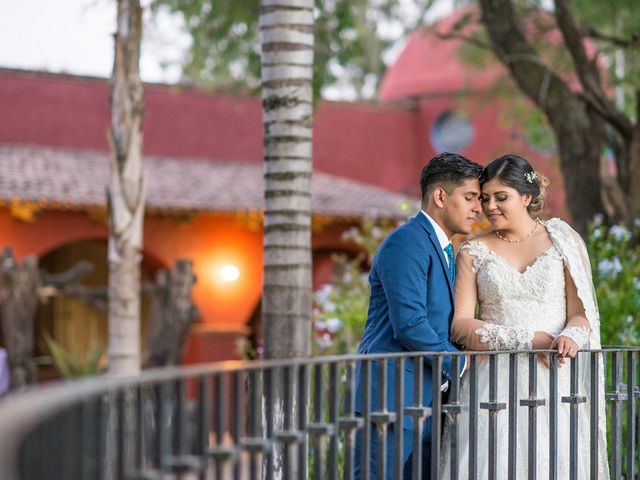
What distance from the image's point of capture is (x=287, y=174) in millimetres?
6812

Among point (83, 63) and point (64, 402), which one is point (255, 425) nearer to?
point (64, 402)

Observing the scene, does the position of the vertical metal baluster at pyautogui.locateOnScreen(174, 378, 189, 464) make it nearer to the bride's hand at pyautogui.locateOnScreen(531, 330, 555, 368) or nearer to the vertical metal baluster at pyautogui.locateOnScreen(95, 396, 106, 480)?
the vertical metal baluster at pyautogui.locateOnScreen(95, 396, 106, 480)

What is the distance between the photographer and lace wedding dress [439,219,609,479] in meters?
4.88

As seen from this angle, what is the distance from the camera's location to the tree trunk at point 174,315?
50.7 feet

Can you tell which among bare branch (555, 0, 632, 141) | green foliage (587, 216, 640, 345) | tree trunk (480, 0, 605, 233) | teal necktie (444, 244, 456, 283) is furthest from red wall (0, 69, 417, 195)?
teal necktie (444, 244, 456, 283)

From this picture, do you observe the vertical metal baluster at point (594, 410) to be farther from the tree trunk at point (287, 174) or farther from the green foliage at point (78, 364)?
the green foliage at point (78, 364)

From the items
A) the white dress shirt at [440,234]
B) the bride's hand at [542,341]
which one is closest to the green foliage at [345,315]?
the bride's hand at [542,341]

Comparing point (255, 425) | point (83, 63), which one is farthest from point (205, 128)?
point (255, 425)

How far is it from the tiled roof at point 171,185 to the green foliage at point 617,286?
23.2 feet

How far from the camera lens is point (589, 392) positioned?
4.90 meters

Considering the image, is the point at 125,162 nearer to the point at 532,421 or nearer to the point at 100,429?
the point at 532,421

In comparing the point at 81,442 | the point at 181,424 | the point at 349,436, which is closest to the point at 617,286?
the point at 349,436

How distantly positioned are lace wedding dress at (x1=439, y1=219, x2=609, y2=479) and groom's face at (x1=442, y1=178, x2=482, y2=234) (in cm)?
42

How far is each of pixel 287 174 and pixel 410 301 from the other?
265cm
